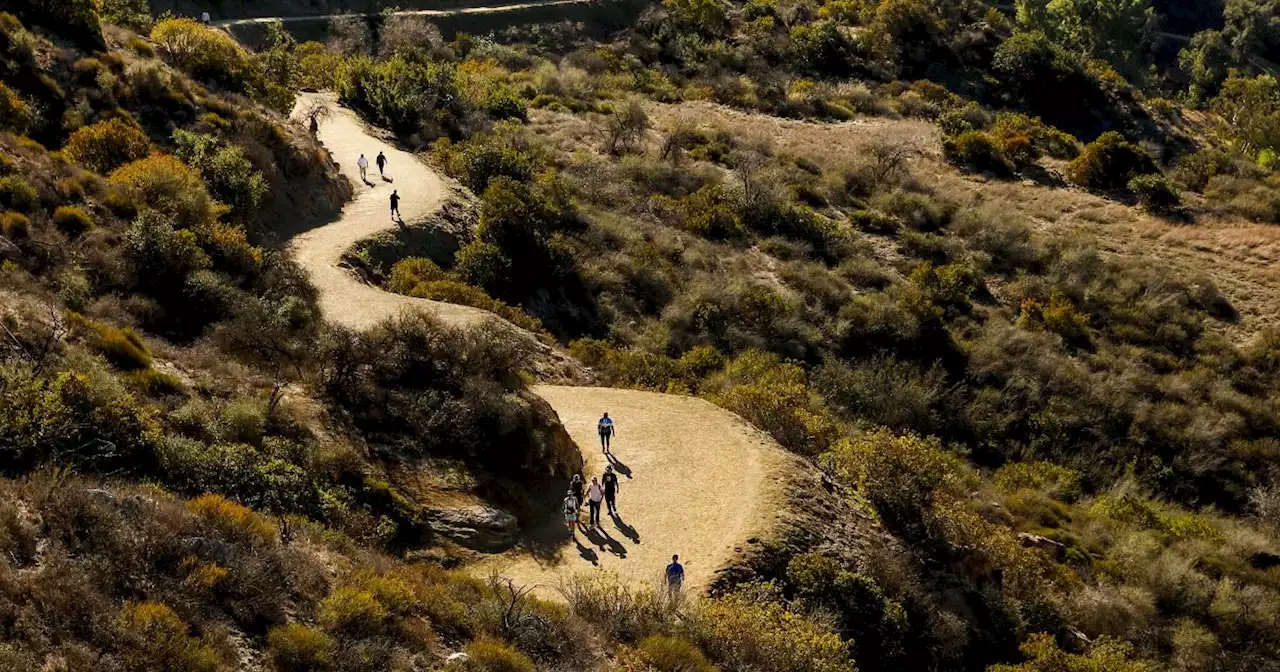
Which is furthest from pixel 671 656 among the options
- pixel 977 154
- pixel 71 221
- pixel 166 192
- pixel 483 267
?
pixel 977 154

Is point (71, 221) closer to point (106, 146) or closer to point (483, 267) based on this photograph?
point (106, 146)

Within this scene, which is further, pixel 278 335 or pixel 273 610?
pixel 278 335

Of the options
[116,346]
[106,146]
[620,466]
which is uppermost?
[106,146]

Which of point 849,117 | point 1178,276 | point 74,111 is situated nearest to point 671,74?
point 849,117

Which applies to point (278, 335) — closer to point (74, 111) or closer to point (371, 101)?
point (74, 111)

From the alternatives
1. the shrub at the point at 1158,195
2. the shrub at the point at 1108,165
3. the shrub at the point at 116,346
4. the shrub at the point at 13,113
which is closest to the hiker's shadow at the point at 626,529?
the shrub at the point at 116,346

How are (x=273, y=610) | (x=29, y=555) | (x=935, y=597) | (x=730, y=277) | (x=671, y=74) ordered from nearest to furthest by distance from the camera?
(x=29, y=555) < (x=273, y=610) < (x=935, y=597) < (x=730, y=277) < (x=671, y=74)

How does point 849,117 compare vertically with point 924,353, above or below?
above

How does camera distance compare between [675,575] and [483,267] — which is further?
[483,267]
